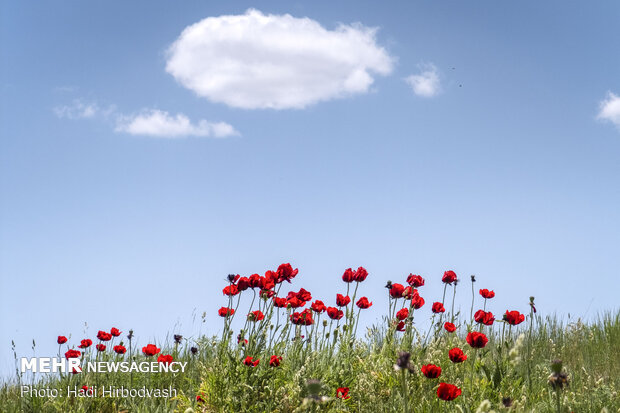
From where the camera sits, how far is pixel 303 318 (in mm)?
5266

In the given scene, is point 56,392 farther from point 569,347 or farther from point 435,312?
point 569,347

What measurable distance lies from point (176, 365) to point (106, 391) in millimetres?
1331

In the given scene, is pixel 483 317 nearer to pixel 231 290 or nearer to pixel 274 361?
pixel 274 361

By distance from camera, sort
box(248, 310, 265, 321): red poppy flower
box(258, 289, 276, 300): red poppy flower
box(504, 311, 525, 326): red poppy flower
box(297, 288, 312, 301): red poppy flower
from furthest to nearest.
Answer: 1. box(504, 311, 525, 326): red poppy flower
2. box(297, 288, 312, 301): red poppy flower
3. box(258, 289, 276, 300): red poppy flower
4. box(248, 310, 265, 321): red poppy flower

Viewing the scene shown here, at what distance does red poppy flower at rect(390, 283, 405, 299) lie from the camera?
17.8 feet

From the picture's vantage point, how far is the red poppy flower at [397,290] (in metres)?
5.43

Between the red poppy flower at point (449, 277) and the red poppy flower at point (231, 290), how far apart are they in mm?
2384

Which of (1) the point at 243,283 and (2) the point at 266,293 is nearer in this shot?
(1) the point at 243,283

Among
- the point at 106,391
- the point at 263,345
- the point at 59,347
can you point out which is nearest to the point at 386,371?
the point at 263,345

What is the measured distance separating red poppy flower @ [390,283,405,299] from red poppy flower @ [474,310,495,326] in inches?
27.1

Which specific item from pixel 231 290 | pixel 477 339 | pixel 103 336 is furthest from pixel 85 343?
pixel 477 339

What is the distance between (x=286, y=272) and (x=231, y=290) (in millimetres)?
481

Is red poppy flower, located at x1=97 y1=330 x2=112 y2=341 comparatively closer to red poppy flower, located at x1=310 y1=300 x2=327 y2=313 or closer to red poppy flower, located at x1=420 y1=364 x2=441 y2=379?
red poppy flower, located at x1=310 y1=300 x2=327 y2=313

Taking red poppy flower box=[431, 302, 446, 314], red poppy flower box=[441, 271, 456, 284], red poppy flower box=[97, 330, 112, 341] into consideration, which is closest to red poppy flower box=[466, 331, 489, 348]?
red poppy flower box=[431, 302, 446, 314]
